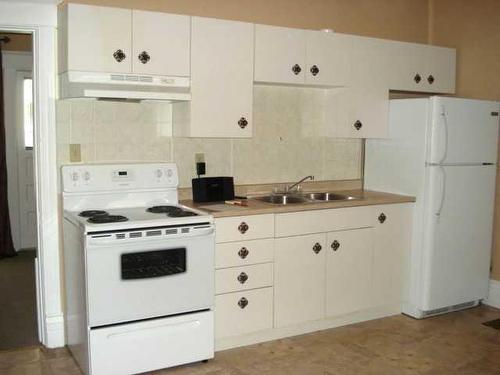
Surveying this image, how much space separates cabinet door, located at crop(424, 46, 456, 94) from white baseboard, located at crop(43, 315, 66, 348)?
131 inches

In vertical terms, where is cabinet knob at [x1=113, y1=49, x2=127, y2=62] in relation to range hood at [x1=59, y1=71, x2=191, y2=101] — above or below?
above

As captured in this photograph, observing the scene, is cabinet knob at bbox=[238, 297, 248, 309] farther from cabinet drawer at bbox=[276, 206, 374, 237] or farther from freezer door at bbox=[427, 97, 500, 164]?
freezer door at bbox=[427, 97, 500, 164]

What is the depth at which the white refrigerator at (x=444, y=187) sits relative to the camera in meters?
4.00

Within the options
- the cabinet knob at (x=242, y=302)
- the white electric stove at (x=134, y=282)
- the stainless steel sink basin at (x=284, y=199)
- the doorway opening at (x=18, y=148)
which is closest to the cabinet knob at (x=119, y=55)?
the white electric stove at (x=134, y=282)

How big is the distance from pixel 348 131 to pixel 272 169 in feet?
2.13

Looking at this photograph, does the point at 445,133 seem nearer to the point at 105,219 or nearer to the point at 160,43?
the point at 160,43

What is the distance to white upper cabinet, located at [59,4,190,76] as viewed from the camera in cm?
310

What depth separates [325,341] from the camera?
365 centimetres

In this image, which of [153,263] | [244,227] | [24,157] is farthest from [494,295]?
[24,157]

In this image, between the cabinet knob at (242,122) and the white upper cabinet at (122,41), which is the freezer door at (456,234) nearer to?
the cabinet knob at (242,122)

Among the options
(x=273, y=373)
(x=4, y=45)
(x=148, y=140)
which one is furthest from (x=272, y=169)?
(x=4, y=45)

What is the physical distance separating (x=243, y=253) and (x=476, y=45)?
2711 millimetres

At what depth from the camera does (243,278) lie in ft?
11.3

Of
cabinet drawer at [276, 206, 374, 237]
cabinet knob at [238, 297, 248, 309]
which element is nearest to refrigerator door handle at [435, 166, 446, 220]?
cabinet drawer at [276, 206, 374, 237]
